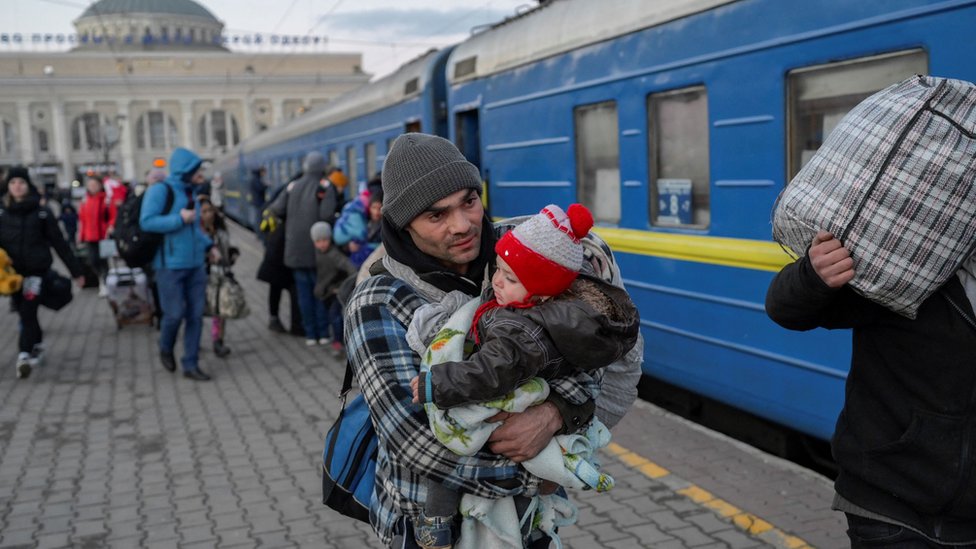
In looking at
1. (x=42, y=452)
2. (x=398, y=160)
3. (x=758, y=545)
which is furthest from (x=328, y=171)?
(x=398, y=160)

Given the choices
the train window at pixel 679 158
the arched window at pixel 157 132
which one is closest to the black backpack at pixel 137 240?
the train window at pixel 679 158

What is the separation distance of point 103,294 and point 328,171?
6.08 m

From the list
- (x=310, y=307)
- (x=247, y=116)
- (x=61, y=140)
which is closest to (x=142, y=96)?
(x=61, y=140)

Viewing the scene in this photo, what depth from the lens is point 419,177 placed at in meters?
2.25

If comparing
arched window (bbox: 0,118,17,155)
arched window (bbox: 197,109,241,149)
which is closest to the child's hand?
arched window (bbox: 197,109,241,149)

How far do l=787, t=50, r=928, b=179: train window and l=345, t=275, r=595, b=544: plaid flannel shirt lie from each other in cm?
283

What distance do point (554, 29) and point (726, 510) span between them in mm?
4196

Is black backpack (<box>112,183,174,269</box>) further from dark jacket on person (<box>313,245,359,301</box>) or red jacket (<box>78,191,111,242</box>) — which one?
red jacket (<box>78,191,111,242</box>)

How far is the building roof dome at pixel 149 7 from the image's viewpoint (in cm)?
9981

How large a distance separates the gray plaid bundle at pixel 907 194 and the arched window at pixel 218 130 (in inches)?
3609

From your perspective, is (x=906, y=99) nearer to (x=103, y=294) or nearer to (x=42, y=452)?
(x=42, y=452)

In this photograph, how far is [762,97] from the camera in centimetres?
506

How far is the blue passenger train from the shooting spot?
4531 millimetres

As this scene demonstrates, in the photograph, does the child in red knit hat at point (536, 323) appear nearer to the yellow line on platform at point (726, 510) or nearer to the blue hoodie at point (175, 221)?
the yellow line on platform at point (726, 510)
